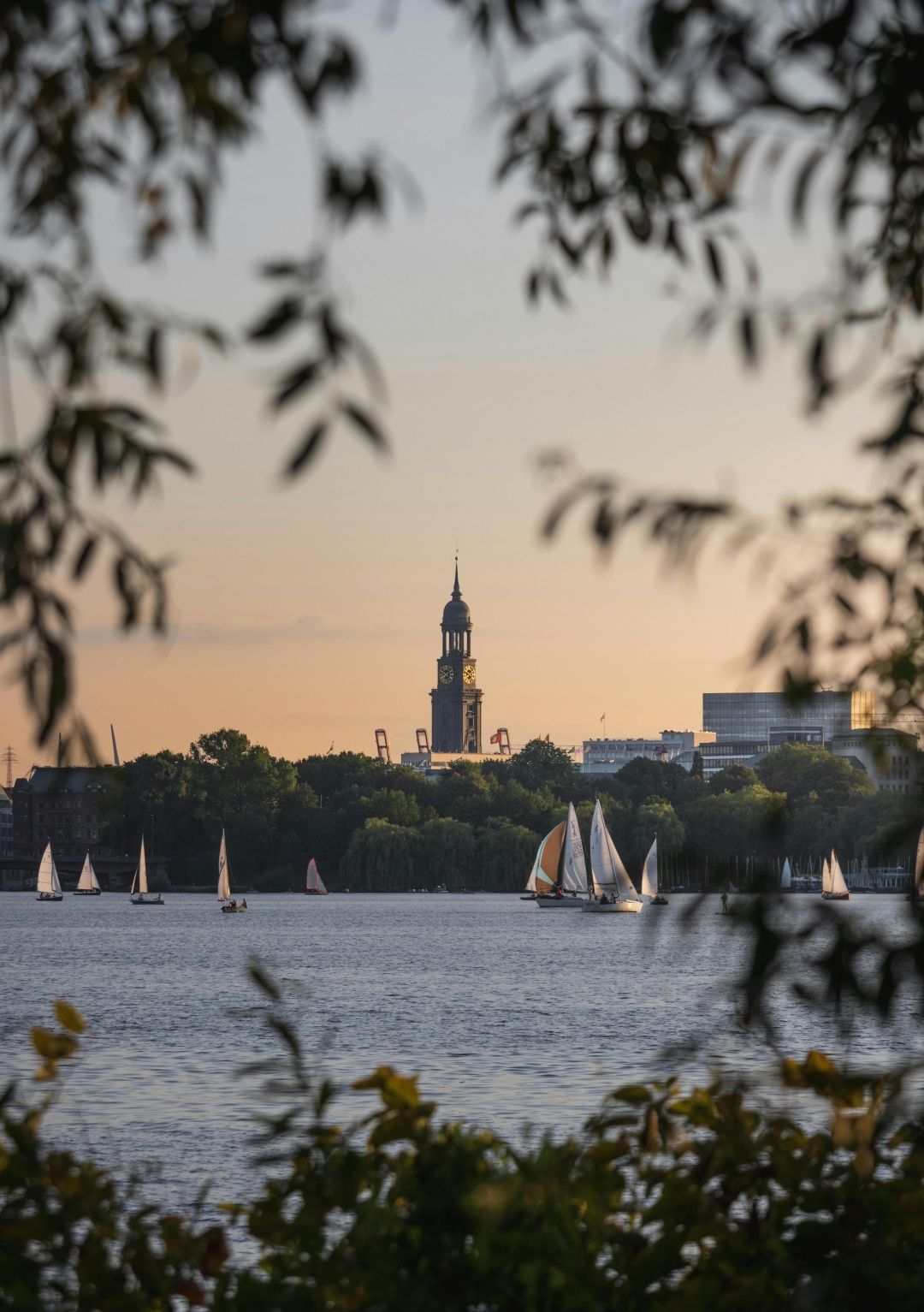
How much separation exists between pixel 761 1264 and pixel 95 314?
3.08m

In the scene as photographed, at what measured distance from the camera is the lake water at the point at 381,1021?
21.9 meters

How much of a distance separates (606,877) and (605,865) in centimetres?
237

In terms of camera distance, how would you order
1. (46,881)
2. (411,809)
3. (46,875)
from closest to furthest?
(46,875), (46,881), (411,809)

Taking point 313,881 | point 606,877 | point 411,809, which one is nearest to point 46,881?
point 313,881

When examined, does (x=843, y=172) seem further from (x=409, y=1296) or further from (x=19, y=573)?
(x=409, y=1296)

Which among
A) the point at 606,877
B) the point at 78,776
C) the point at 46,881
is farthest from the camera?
the point at 46,881

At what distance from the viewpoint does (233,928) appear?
112m

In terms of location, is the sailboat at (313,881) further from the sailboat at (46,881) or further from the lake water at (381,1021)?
the lake water at (381,1021)

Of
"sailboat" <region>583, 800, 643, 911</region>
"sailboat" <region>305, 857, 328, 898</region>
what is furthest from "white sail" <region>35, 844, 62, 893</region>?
"sailboat" <region>583, 800, 643, 911</region>

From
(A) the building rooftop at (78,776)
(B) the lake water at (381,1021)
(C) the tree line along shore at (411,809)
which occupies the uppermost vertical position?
(C) the tree line along shore at (411,809)

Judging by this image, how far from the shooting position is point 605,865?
352ft

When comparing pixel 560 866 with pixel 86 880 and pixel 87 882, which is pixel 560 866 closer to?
pixel 86 880

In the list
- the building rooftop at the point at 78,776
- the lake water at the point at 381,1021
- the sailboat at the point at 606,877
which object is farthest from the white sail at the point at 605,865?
the building rooftop at the point at 78,776

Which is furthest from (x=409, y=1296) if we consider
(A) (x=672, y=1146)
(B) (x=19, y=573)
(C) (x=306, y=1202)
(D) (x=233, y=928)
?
(D) (x=233, y=928)
